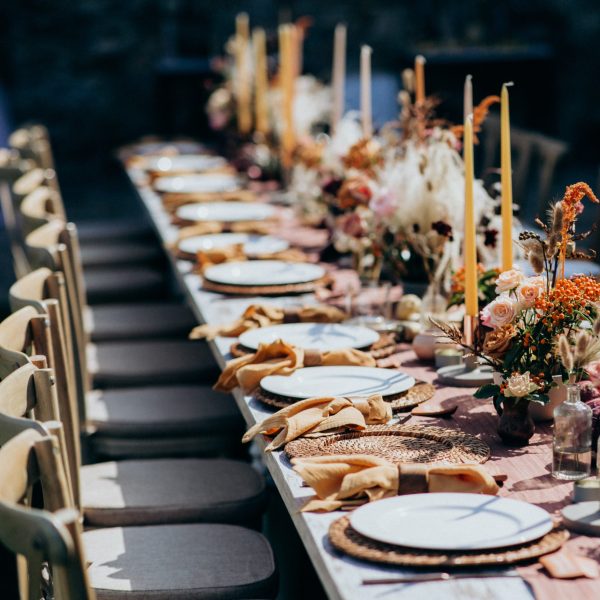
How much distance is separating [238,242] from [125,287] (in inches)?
43.2

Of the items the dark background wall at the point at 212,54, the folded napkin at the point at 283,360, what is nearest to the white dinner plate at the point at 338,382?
the folded napkin at the point at 283,360

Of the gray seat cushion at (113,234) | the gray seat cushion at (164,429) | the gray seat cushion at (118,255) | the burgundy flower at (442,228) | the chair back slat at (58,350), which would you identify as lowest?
the gray seat cushion at (164,429)

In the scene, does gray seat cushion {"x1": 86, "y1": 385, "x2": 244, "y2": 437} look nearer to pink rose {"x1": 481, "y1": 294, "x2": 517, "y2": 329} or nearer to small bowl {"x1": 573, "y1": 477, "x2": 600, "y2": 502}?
pink rose {"x1": 481, "y1": 294, "x2": 517, "y2": 329}

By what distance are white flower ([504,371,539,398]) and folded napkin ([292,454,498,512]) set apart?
20 cm

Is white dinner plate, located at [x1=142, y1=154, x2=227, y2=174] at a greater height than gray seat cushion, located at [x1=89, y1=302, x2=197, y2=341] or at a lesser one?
greater

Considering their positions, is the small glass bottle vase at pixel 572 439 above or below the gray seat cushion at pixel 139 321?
above

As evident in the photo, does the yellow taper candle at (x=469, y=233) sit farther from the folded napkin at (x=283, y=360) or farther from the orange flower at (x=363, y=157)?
the orange flower at (x=363, y=157)

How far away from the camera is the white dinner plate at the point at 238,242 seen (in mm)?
3604

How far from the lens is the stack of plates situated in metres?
3.08

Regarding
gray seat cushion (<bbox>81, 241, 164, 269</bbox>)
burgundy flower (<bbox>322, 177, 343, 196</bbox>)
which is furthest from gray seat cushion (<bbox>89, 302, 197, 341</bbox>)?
burgundy flower (<bbox>322, 177, 343, 196</bbox>)

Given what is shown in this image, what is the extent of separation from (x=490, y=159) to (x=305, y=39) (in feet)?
14.8

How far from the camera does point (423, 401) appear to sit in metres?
2.15

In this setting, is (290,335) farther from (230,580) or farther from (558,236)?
(558,236)

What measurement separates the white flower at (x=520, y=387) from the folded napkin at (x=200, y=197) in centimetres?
271
